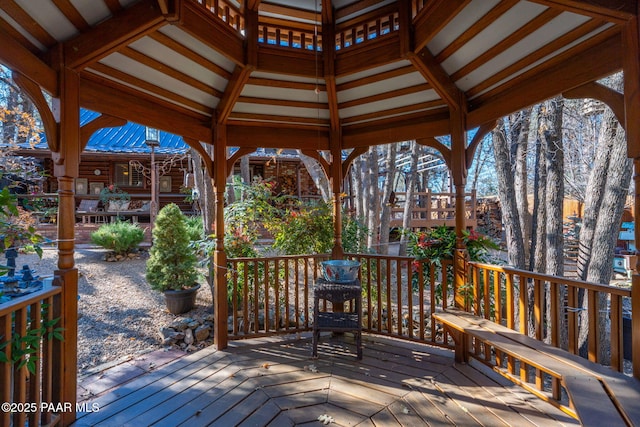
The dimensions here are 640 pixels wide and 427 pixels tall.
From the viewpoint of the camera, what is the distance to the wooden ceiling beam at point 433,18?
215 centimetres

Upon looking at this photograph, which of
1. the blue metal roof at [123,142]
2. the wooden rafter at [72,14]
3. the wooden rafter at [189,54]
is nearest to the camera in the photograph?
the wooden rafter at [72,14]

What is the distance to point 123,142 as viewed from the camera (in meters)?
11.7

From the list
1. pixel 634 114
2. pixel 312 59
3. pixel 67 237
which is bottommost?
pixel 67 237

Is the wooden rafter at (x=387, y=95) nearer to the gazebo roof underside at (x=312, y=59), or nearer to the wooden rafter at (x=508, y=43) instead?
the gazebo roof underside at (x=312, y=59)

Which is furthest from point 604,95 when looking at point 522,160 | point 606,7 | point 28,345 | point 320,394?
point 522,160

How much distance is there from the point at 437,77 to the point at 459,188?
3.54ft

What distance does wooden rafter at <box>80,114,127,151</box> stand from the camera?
2.45 meters

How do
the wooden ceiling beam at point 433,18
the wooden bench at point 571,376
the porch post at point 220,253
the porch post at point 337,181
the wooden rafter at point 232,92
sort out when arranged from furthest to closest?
the porch post at point 337,181, the porch post at point 220,253, the wooden rafter at point 232,92, the wooden ceiling beam at point 433,18, the wooden bench at point 571,376

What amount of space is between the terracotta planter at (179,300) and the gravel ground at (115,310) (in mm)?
116

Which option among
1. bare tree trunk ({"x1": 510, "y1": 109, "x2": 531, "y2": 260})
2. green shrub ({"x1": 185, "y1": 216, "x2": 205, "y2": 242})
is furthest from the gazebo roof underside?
green shrub ({"x1": 185, "y1": 216, "x2": 205, "y2": 242})

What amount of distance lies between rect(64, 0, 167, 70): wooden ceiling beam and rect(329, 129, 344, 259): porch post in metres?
2.34

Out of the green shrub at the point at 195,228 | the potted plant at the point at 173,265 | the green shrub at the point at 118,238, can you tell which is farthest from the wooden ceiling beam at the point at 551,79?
the green shrub at the point at 118,238

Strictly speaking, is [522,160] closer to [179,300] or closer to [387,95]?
[387,95]

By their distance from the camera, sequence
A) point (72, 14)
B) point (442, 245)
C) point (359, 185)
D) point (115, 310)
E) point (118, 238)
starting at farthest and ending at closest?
point (359, 185) → point (118, 238) → point (115, 310) → point (442, 245) → point (72, 14)
